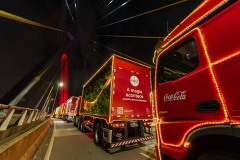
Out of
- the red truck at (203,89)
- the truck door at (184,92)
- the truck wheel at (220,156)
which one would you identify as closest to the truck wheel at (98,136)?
the red truck at (203,89)

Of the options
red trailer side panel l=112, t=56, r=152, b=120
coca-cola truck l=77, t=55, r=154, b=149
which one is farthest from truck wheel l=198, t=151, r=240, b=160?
red trailer side panel l=112, t=56, r=152, b=120

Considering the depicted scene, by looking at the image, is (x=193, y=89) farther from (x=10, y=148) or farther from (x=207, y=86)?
(x=10, y=148)

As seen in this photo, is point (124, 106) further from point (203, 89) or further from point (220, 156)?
point (220, 156)

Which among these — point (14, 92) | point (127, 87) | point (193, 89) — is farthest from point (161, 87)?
point (14, 92)

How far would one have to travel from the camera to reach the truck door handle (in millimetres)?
2101

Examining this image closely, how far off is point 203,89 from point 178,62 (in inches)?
38.8

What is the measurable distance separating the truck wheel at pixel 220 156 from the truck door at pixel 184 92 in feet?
1.23

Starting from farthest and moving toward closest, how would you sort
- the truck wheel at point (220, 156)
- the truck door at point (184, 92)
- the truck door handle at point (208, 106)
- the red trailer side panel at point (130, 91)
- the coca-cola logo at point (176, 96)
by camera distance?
the red trailer side panel at point (130, 91) → the coca-cola logo at point (176, 96) → the truck door at point (184, 92) → the truck door handle at point (208, 106) → the truck wheel at point (220, 156)

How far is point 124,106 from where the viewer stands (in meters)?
6.75

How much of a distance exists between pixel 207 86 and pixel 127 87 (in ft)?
16.0

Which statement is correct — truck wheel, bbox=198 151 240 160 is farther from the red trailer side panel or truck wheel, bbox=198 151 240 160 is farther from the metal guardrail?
the metal guardrail

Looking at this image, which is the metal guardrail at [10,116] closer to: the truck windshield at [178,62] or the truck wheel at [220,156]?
the truck windshield at [178,62]

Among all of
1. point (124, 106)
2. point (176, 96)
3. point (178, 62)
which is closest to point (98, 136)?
point (124, 106)

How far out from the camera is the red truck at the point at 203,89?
1.94m
